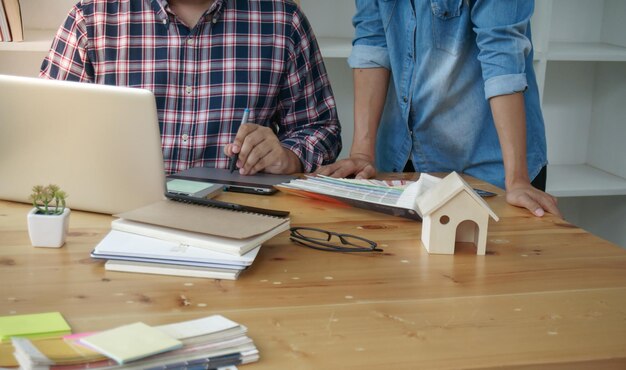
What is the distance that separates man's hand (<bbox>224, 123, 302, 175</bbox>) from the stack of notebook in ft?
1.32

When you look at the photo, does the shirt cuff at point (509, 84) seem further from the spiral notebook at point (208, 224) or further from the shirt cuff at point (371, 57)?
the spiral notebook at point (208, 224)

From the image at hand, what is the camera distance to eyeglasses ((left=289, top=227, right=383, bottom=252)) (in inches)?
51.4

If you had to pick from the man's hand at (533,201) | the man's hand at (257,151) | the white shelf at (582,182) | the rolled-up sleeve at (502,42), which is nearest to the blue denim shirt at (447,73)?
the rolled-up sleeve at (502,42)

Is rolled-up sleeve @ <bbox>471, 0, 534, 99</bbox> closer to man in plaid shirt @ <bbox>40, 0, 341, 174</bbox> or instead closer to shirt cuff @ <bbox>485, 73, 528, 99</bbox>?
shirt cuff @ <bbox>485, 73, 528, 99</bbox>

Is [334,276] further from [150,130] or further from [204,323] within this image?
[150,130]

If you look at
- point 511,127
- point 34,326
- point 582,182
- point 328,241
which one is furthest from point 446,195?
point 582,182

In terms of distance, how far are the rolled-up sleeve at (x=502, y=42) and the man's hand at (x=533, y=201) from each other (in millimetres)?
259

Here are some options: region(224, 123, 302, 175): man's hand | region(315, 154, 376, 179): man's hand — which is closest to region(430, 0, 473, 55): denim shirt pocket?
region(315, 154, 376, 179): man's hand

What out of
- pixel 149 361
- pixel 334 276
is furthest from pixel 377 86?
pixel 149 361

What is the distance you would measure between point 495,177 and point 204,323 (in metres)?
1.14

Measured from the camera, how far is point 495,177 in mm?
1955

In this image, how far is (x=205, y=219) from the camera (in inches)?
50.6

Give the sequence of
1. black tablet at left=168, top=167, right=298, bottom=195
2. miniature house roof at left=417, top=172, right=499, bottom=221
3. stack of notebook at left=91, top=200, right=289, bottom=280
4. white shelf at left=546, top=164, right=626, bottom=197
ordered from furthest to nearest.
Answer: white shelf at left=546, top=164, right=626, bottom=197 < black tablet at left=168, top=167, right=298, bottom=195 < miniature house roof at left=417, top=172, right=499, bottom=221 < stack of notebook at left=91, top=200, right=289, bottom=280

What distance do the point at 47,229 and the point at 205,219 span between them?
248 mm
